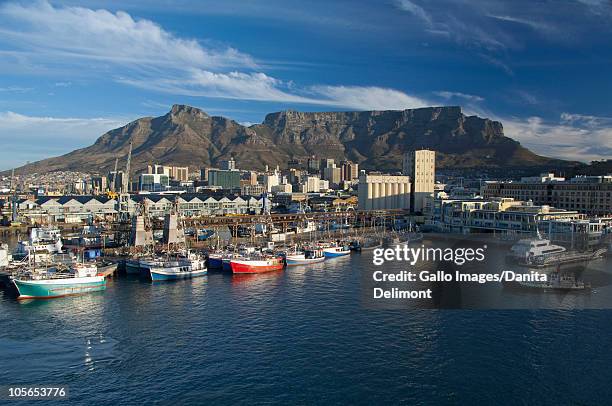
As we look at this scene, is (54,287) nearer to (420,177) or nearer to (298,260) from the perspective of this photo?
(298,260)

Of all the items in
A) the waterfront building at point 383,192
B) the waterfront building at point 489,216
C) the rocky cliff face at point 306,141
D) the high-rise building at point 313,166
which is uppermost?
the rocky cliff face at point 306,141

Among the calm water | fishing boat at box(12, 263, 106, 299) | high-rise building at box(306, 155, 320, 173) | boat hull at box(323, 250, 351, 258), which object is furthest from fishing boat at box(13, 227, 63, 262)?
high-rise building at box(306, 155, 320, 173)

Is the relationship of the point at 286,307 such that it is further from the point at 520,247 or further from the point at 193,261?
the point at 520,247

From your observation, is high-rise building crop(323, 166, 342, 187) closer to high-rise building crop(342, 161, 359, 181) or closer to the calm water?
high-rise building crop(342, 161, 359, 181)

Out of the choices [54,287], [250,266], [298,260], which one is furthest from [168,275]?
[298,260]

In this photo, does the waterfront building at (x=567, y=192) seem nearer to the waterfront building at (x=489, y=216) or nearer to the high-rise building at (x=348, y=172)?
the waterfront building at (x=489, y=216)

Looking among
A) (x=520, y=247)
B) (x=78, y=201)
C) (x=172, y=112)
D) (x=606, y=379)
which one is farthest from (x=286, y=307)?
(x=172, y=112)

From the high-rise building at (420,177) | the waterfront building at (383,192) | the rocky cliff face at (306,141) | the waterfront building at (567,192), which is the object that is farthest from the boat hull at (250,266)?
the rocky cliff face at (306,141)
